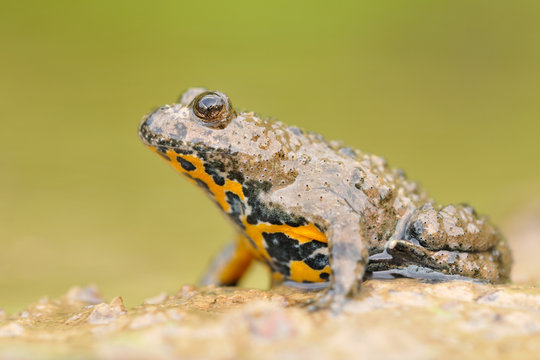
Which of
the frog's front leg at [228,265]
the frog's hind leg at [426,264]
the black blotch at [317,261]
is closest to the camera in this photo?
the frog's hind leg at [426,264]

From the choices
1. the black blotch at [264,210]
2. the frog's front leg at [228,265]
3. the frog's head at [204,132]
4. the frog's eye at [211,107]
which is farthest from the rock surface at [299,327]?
the frog's front leg at [228,265]

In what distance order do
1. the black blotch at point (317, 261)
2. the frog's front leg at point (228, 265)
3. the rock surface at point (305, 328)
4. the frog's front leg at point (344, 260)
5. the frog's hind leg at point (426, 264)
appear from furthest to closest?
the frog's front leg at point (228, 265) < the black blotch at point (317, 261) < the frog's hind leg at point (426, 264) < the frog's front leg at point (344, 260) < the rock surface at point (305, 328)

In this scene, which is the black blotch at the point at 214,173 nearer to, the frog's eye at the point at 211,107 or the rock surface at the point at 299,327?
the frog's eye at the point at 211,107

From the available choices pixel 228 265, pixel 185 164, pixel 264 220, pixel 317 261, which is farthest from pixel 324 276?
pixel 228 265

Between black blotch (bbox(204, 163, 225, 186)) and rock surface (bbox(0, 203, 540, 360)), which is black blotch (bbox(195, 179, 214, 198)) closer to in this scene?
black blotch (bbox(204, 163, 225, 186))

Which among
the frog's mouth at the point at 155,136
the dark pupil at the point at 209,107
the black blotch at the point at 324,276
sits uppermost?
the dark pupil at the point at 209,107

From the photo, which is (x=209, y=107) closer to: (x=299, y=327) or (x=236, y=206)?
(x=236, y=206)

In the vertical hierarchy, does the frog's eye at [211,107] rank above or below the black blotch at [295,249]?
above

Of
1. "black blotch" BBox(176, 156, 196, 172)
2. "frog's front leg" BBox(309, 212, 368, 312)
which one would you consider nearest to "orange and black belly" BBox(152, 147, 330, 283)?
"black blotch" BBox(176, 156, 196, 172)
